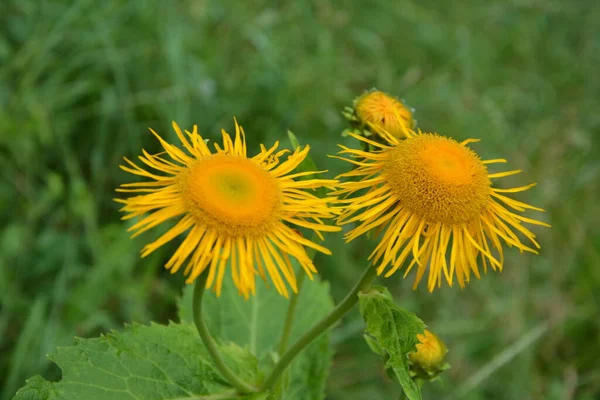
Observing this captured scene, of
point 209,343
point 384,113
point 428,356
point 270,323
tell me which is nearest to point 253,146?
point 270,323

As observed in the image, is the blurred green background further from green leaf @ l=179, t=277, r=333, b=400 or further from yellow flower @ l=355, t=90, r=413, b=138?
yellow flower @ l=355, t=90, r=413, b=138

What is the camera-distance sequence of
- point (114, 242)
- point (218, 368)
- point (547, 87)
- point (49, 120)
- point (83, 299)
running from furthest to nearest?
point (547, 87) < point (49, 120) < point (114, 242) < point (83, 299) < point (218, 368)

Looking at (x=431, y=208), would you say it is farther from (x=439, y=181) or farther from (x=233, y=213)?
(x=233, y=213)

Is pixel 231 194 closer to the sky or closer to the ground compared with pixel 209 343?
closer to the sky

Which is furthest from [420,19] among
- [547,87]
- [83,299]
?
[83,299]

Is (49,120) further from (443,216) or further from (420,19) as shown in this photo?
(420,19)
